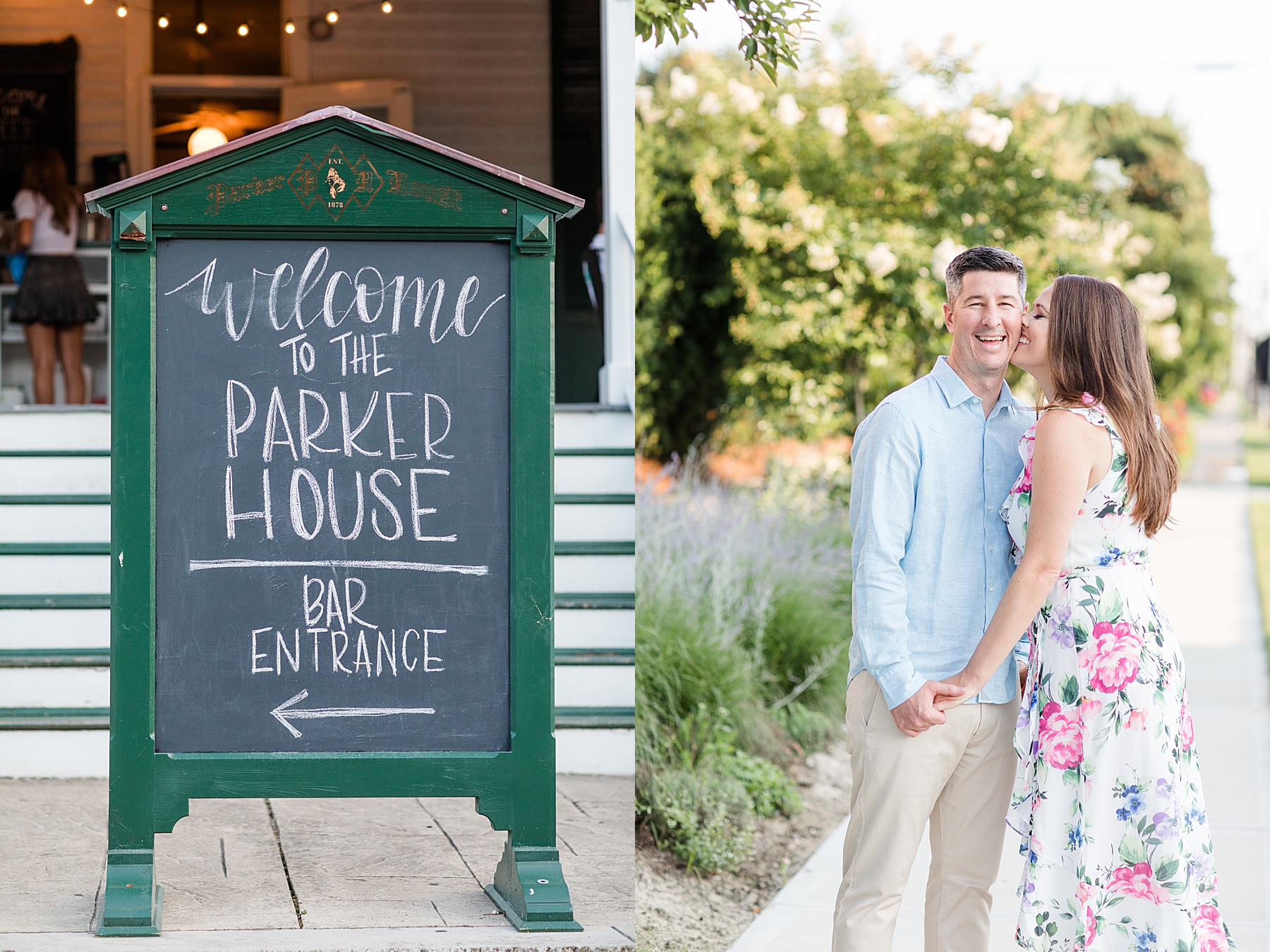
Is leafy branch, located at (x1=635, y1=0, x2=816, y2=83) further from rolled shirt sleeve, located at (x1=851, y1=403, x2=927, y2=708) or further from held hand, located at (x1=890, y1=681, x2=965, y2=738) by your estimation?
held hand, located at (x1=890, y1=681, x2=965, y2=738)

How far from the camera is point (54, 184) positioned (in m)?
7.23

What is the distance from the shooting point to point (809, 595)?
6121mm

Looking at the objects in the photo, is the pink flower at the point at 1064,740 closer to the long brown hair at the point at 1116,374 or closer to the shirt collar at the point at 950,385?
the long brown hair at the point at 1116,374

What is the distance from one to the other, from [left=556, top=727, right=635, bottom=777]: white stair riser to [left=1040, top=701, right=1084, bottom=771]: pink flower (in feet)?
8.49

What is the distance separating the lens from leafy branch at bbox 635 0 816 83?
3947 millimetres

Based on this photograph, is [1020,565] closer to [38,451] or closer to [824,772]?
[824,772]

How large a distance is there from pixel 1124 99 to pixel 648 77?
46.5 ft

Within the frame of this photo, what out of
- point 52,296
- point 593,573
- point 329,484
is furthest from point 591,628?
point 52,296

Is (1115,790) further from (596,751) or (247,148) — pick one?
(596,751)

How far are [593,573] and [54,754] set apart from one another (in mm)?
2249

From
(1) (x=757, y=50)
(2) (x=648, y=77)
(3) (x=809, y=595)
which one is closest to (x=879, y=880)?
(1) (x=757, y=50)

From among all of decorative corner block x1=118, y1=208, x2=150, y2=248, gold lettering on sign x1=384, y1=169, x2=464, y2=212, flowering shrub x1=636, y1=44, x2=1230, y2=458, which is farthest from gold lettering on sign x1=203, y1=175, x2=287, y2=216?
flowering shrub x1=636, y1=44, x2=1230, y2=458

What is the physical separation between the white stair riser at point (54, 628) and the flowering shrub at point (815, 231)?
15.4ft

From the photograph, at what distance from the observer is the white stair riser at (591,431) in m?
5.62
